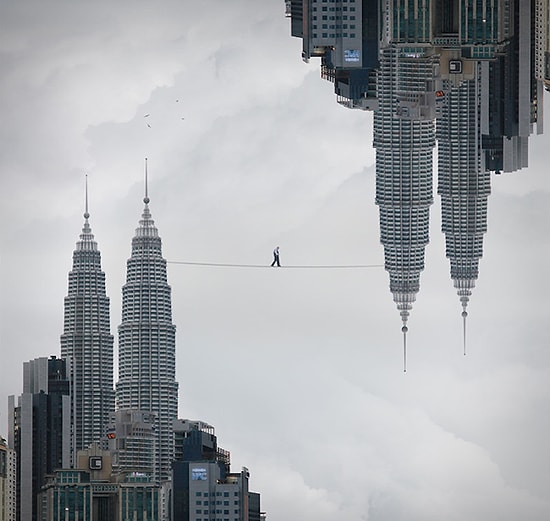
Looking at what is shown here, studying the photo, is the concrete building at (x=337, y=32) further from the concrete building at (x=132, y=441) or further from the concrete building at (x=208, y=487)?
the concrete building at (x=132, y=441)

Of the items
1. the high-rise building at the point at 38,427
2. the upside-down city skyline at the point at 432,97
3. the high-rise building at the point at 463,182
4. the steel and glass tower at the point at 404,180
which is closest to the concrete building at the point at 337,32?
the upside-down city skyline at the point at 432,97

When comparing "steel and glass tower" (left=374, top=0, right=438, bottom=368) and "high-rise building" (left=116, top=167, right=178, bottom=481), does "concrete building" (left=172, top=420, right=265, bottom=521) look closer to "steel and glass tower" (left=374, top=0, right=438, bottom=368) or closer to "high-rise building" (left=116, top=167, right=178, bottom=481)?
"steel and glass tower" (left=374, top=0, right=438, bottom=368)

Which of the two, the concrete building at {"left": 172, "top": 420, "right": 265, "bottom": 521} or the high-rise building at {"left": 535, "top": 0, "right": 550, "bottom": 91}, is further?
the concrete building at {"left": 172, "top": 420, "right": 265, "bottom": 521}

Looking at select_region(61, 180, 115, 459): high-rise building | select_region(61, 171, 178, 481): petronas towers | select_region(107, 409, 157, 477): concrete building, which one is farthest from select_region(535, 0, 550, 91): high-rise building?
select_region(61, 180, 115, 459): high-rise building

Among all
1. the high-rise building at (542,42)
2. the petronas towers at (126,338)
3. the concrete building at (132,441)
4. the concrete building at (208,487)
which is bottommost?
the concrete building at (208,487)

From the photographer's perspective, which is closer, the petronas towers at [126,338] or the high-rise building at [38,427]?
the high-rise building at [38,427]

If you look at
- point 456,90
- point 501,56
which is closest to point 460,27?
point 501,56

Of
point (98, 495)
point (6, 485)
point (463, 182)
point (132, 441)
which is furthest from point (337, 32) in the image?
point (132, 441)
